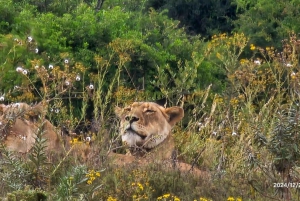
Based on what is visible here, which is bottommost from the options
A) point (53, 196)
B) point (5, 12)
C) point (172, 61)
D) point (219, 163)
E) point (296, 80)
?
point (172, 61)

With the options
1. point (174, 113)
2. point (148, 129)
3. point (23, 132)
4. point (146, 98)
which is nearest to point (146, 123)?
point (148, 129)

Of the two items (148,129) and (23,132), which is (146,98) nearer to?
(148,129)

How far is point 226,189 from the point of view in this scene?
23.5 ft

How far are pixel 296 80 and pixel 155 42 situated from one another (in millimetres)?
9788

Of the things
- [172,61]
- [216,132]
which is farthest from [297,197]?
[172,61]

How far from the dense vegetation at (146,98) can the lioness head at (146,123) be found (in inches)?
5.9

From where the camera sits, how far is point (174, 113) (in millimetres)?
9641

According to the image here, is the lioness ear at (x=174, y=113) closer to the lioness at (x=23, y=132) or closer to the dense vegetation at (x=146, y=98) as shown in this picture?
the dense vegetation at (x=146, y=98)

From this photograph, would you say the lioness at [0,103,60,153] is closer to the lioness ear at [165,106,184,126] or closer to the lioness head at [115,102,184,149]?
the lioness head at [115,102,184,149]

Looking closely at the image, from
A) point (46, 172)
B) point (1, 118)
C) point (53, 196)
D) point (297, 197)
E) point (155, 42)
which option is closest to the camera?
point (53, 196)

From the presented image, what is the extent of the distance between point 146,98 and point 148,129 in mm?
2244

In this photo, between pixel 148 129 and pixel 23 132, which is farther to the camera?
pixel 148 129

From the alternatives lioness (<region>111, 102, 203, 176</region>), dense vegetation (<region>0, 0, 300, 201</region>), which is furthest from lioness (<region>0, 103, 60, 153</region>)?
lioness (<region>111, 102, 203, 176</region>)

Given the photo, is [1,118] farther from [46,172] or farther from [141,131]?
[141,131]
